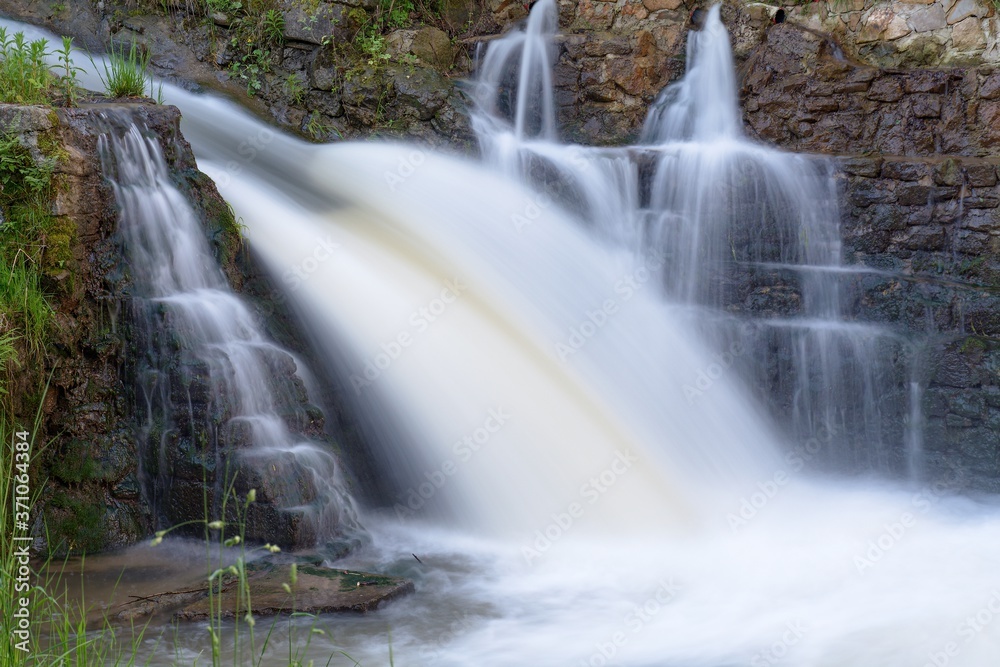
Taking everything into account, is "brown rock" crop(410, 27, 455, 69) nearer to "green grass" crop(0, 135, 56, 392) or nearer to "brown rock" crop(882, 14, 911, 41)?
"brown rock" crop(882, 14, 911, 41)

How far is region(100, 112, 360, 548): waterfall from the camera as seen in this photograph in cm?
432

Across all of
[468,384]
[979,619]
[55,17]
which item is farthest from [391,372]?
[55,17]

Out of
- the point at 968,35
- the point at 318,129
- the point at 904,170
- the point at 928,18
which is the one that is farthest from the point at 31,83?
the point at 968,35

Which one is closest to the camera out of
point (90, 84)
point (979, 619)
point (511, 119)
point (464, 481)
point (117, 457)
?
point (979, 619)

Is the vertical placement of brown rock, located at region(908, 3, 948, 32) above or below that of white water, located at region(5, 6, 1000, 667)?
above

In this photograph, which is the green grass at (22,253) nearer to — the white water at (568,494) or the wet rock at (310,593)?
the wet rock at (310,593)

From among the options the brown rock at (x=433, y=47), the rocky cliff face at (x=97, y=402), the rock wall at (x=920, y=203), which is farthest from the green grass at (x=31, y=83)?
the rock wall at (x=920, y=203)

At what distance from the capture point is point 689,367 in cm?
597

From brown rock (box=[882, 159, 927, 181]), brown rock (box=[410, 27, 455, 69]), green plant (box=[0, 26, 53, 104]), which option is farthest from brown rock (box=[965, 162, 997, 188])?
green plant (box=[0, 26, 53, 104])

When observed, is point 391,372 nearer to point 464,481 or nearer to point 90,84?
point 464,481

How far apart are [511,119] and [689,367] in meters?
2.84

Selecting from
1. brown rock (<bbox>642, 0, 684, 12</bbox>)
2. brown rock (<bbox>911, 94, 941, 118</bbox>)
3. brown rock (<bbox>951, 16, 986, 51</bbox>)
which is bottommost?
brown rock (<bbox>911, 94, 941, 118</bbox>)

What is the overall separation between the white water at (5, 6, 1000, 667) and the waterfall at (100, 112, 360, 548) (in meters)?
0.50

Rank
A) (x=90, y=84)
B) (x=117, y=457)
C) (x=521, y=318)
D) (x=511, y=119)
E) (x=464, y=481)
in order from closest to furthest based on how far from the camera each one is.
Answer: (x=117, y=457), (x=464, y=481), (x=521, y=318), (x=90, y=84), (x=511, y=119)
